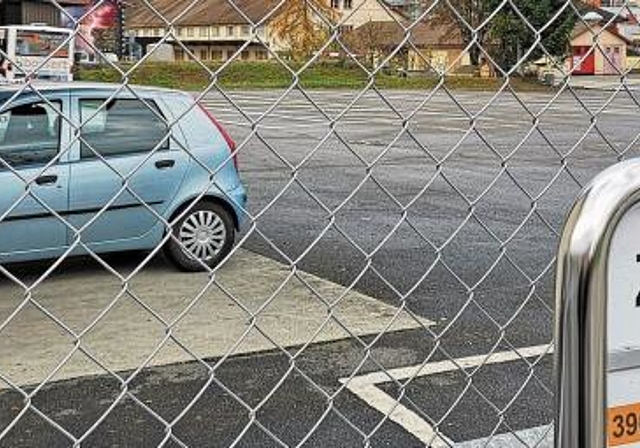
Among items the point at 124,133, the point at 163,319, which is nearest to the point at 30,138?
the point at 124,133

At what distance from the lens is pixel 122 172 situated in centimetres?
582

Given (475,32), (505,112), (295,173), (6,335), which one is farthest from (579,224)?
(505,112)

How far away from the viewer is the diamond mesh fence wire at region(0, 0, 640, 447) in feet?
7.70

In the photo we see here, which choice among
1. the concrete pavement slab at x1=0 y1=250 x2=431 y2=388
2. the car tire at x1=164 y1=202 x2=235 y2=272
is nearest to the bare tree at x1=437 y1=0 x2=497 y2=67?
the concrete pavement slab at x1=0 y1=250 x2=431 y2=388

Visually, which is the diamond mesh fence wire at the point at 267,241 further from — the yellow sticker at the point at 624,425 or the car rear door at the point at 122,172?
the yellow sticker at the point at 624,425

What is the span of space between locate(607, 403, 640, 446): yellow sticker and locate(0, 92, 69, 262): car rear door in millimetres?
4777

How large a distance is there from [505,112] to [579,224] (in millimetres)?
21141

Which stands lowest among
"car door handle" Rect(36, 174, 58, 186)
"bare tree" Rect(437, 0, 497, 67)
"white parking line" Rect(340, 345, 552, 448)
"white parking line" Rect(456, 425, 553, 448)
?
Answer: "white parking line" Rect(340, 345, 552, 448)

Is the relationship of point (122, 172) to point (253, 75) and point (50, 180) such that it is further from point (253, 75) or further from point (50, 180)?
point (253, 75)

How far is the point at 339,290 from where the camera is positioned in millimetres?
6445

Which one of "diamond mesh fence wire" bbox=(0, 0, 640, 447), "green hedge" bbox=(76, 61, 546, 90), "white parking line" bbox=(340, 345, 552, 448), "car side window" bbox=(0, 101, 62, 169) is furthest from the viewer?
"car side window" bbox=(0, 101, 62, 169)

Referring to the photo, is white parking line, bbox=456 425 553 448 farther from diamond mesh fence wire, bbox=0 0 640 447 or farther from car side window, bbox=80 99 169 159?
car side window, bbox=80 99 169 159

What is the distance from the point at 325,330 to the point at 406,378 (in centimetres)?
96

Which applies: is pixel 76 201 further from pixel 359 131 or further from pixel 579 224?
pixel 359 131
